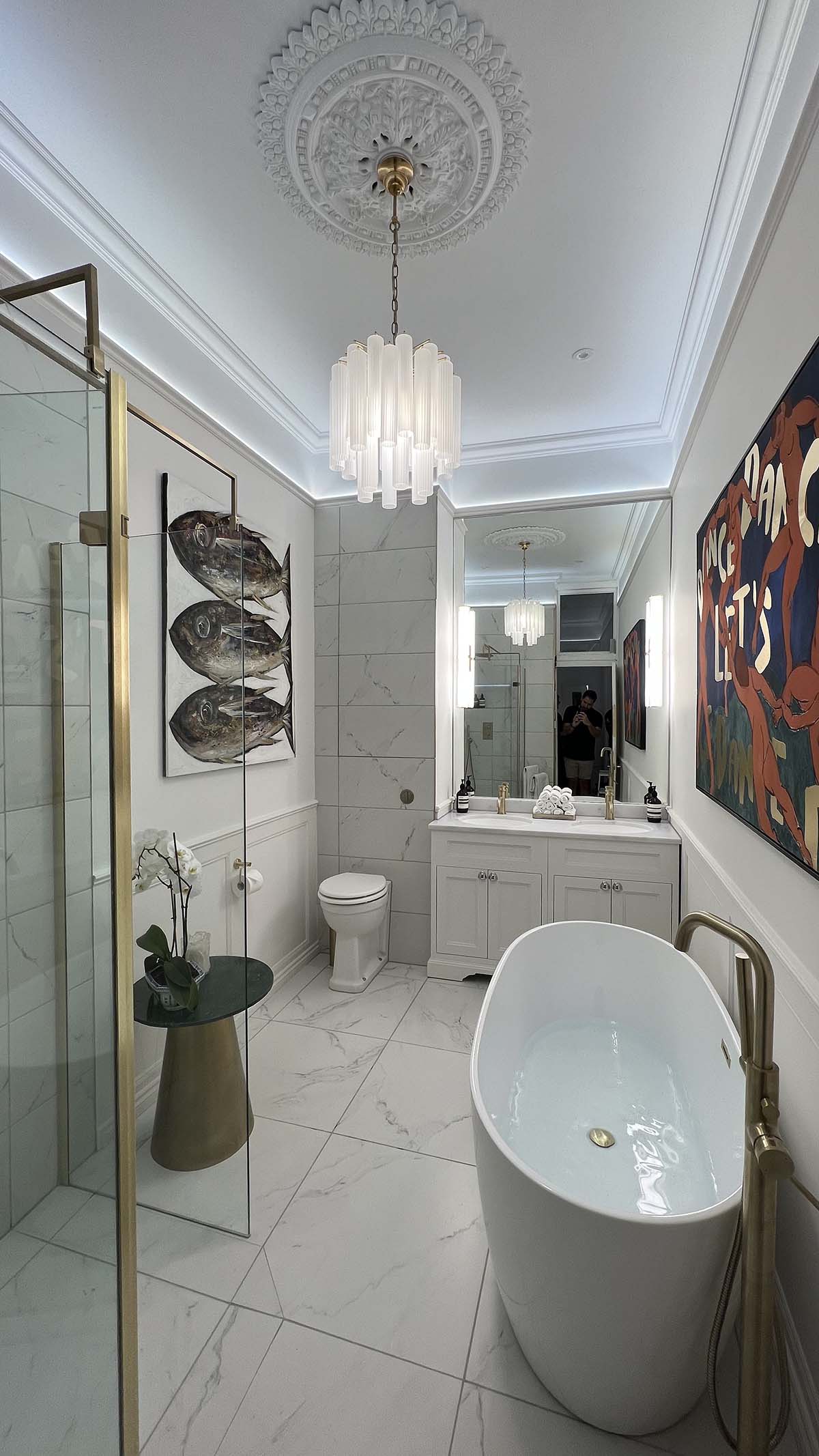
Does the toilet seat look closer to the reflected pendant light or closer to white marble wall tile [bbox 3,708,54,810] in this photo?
the reflected pendant light

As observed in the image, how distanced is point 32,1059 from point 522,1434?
3.76 feet

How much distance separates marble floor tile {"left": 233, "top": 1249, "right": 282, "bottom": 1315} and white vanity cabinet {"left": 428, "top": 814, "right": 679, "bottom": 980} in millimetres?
1732

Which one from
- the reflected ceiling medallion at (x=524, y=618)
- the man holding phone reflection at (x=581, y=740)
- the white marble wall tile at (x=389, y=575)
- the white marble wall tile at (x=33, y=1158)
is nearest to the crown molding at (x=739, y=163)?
the reflected ceiling medallion at (x=524, y=618)

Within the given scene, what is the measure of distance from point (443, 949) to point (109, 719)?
8.23 ft

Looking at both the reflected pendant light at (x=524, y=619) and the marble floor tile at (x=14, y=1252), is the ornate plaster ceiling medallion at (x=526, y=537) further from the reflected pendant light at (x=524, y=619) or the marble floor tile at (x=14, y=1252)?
the marble floor tile at (x=14, y=1252)

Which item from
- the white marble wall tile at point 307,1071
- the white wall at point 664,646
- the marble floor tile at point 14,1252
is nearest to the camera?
the marble floor tile at point 14,1252

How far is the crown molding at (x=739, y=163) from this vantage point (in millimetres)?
1255

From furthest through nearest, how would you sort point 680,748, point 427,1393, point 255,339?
point 680,748
point 255,339
point 427,1393

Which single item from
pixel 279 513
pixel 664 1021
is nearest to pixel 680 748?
pixel 664 1021

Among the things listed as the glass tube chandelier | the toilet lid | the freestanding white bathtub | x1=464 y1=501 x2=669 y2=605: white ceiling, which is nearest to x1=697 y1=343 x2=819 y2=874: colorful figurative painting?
the freestanding white bathtub

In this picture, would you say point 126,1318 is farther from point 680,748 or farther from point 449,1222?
point 680,748

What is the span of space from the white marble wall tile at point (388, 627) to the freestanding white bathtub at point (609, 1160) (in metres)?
1.62

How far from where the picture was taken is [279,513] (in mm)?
3094

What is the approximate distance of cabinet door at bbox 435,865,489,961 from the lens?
10.1 feet
